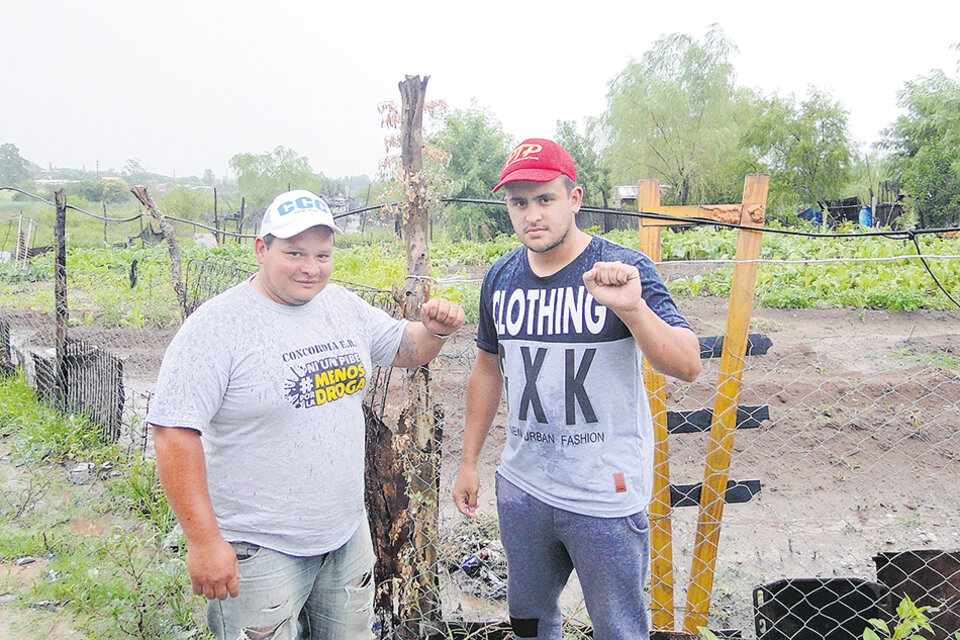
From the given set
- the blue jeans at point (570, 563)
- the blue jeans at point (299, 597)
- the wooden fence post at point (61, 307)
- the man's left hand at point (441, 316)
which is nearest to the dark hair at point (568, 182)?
the man's left hand at point (441, 316)

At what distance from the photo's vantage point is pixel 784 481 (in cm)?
476

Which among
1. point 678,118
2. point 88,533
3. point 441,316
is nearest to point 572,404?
point 441,316

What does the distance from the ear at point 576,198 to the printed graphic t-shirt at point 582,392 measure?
0.14m

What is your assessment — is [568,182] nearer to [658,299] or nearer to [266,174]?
[658,299]

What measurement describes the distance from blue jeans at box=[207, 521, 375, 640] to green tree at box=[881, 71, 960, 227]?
27727 mm

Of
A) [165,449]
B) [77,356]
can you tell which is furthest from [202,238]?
[165,449]

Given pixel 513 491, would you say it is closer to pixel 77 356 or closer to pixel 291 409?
pixel 291 409

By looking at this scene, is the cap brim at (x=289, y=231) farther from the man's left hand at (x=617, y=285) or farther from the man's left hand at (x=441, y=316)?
the man's left hand at (x=617, y=285)

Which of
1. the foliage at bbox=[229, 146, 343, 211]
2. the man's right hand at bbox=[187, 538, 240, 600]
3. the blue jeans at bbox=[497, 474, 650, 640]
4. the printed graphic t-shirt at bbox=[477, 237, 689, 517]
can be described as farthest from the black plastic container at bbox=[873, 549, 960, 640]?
the foliage at bbox=[229, 146, 343, 211]

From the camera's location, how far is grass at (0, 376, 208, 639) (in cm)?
307

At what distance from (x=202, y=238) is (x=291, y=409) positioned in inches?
1121

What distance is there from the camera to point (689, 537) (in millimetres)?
4055

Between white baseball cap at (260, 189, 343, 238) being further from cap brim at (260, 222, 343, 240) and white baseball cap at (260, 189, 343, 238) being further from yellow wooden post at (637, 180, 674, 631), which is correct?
yellow wooden post at (637, 180, 674, 631)

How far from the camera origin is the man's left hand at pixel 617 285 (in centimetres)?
168
